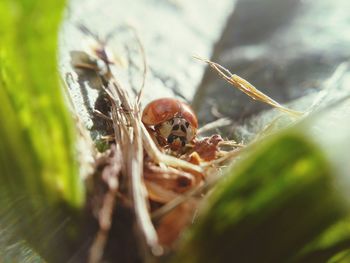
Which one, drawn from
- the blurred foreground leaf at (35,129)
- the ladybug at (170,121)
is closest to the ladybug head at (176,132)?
the ladybug at (170,121)

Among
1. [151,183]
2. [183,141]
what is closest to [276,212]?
[151,183]

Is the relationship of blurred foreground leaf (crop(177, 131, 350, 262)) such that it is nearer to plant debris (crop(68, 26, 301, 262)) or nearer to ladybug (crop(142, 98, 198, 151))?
plant debris (crop(68, 26, 301, 262))

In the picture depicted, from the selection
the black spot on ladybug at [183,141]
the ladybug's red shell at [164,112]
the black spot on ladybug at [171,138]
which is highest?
the ladybug's red shell at [164,112]

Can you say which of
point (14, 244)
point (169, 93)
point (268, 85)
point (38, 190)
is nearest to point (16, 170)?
point (38, 190)

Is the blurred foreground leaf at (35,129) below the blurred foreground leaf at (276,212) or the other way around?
the other way around

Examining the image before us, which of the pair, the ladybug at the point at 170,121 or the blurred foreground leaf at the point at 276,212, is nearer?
the blurred foreground leaf at the point at 276,212

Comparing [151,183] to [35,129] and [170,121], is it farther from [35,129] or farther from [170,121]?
[170,121]

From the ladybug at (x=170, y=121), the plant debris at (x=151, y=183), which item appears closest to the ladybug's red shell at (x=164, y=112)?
the ladybug at (x=170, y=121)

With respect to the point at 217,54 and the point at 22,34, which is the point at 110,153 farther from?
the point at 217,54

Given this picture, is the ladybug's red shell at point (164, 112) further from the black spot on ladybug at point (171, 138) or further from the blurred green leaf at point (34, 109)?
the blurred green leaf at point (34, 109)
